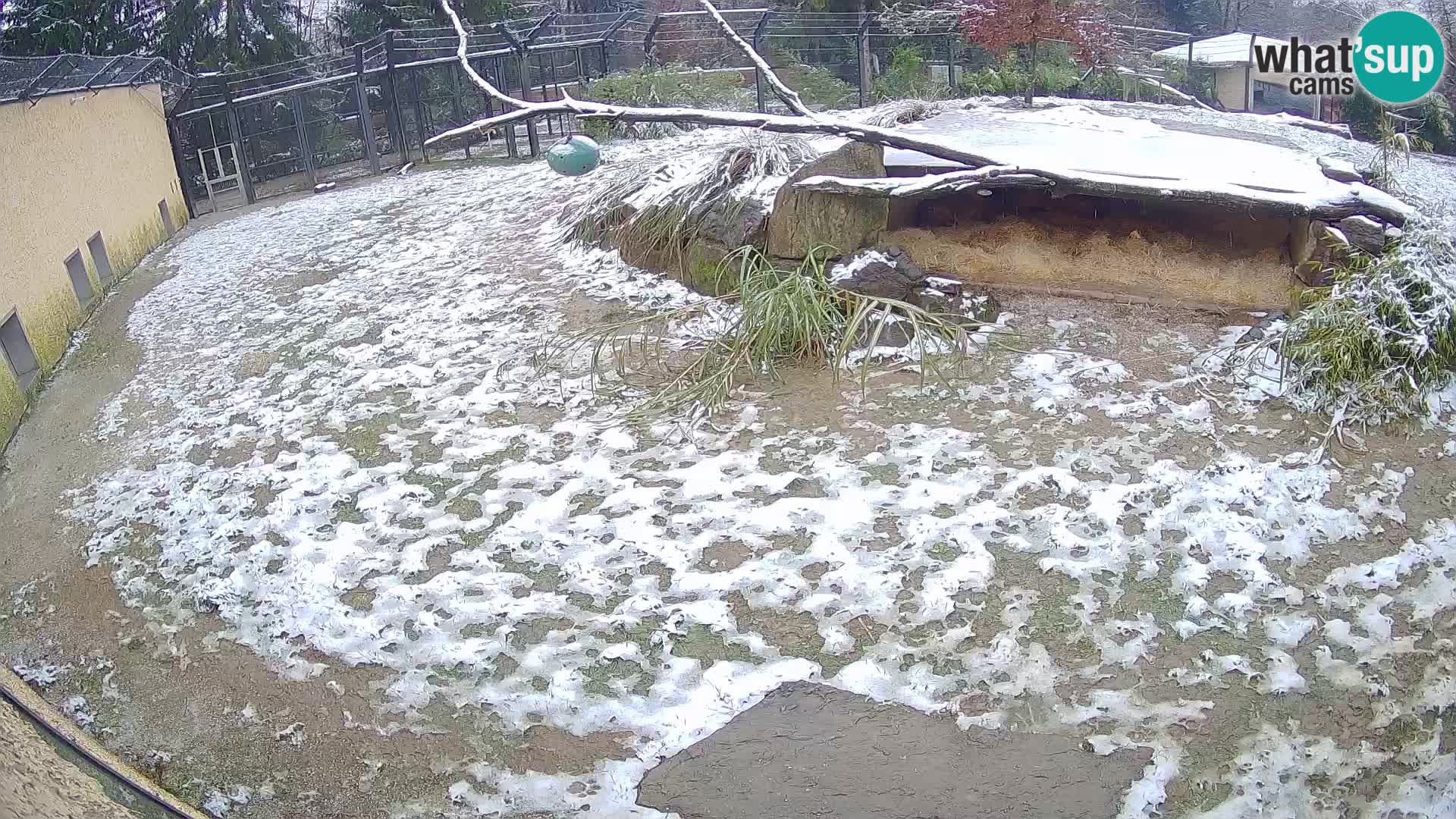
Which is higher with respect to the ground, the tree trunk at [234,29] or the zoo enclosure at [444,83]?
the tree trunk at [234,29]

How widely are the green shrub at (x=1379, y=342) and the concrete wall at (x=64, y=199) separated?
5.74 m

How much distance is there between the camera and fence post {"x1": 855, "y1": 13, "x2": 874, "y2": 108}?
13008 millimetres

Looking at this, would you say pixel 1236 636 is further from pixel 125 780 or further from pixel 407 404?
pixel 407 404

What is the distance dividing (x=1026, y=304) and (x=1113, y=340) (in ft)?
1.84

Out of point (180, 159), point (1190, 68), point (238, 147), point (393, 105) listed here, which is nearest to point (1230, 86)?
point (1190, 68)

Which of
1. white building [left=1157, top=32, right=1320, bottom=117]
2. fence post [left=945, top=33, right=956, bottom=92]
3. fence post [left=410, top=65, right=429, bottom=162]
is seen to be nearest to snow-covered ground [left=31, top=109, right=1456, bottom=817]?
fence post [left=410, top=65, right=429, bottom=162]

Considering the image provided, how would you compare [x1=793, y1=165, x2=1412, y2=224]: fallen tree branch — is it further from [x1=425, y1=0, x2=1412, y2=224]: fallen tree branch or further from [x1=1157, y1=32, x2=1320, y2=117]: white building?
[x1=1157, y1=32, x2=1320, y2=117]: white building

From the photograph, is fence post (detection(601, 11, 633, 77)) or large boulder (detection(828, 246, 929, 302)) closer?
large boulder (detection(828, 246, 929, 302))

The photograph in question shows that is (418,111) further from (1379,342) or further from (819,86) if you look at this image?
(1379,342)

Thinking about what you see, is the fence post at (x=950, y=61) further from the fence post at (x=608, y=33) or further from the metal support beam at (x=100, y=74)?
the metal support beam at (x=100, y=74)

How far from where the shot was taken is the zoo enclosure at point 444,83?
34.6 feet

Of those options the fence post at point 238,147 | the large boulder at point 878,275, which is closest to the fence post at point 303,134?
the fence post at point 238,147

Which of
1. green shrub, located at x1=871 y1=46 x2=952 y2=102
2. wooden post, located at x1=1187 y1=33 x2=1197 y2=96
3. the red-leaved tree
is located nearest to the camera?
the red-leaved tree

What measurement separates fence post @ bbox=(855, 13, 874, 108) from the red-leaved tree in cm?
125
